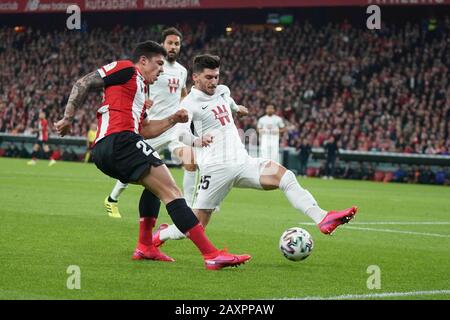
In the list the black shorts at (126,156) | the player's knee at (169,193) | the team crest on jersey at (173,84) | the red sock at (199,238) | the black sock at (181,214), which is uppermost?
the team crest on jersey at (173,84)

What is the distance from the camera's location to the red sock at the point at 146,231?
955 centimetres

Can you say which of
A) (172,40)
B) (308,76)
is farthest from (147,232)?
(308,76)

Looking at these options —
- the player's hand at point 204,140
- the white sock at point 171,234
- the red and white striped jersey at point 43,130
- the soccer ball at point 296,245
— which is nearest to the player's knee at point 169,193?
the player's hand at point 204,140

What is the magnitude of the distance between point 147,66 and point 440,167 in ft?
73.7

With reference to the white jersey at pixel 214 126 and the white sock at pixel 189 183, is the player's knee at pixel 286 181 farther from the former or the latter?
the white sock at pixel 189 183

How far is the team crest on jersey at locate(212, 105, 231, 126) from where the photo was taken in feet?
33.1

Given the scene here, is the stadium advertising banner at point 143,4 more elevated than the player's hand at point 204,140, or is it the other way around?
the stadium advertising banner at point 143,4

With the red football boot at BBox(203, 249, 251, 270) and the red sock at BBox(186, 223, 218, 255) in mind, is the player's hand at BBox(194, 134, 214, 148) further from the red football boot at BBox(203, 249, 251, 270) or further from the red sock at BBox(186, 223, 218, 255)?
the red football boot at BBox(203, 249, 251, 270)

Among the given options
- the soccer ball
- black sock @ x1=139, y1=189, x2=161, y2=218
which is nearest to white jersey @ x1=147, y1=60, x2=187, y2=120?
black sock @ x1=139, y1=189, x2=161, y2=218

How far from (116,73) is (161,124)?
73 centimetres

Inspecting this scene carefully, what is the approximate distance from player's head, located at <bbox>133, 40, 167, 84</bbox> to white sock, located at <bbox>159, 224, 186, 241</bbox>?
183cm

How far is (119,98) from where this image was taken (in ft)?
28.5

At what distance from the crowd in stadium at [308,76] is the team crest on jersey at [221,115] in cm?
2098

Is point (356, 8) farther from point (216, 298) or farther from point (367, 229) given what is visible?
point (216, 298)
